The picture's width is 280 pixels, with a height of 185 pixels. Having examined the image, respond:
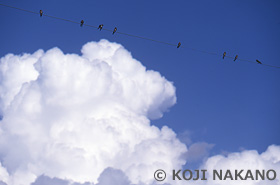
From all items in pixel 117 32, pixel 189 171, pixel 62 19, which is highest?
pixel 117 32

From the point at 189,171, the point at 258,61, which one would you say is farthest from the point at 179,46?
the point at 189,171

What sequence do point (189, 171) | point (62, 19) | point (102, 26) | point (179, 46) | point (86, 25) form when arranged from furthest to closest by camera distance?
point (189, 171)
point (179, 46)
point (102, 26)
point (86, 25)
point (62, 19)

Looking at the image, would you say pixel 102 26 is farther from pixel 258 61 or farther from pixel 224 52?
pixel 258 61

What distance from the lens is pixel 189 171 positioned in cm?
7356

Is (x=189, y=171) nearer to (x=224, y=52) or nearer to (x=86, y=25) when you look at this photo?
(x=224, y=52)

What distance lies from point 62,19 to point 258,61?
29696mm

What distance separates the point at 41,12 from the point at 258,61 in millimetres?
32469

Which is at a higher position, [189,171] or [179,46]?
[179,46]

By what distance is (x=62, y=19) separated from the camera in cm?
4644

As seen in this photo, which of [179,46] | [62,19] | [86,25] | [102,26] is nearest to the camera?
[62,19]

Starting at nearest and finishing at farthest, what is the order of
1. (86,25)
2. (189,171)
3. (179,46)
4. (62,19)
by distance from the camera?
1. (62,19)
2. (86,25)
3. (179,46)
4. (189,171)

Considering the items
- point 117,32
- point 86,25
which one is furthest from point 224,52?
point 86,25

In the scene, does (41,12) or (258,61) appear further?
(258,61)

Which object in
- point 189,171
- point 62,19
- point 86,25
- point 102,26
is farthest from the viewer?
point 189,171
